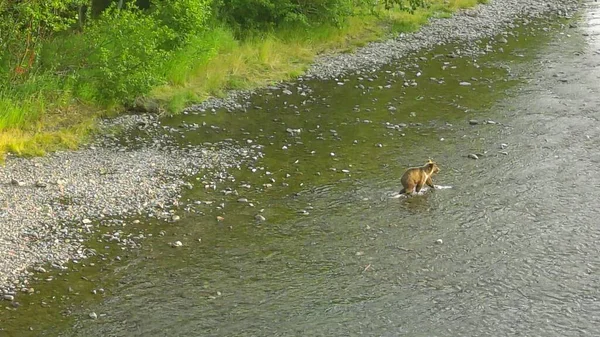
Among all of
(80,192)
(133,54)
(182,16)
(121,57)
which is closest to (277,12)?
(182,16)

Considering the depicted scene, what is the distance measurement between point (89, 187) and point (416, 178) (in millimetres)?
5394

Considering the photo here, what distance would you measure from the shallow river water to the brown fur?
21 cm

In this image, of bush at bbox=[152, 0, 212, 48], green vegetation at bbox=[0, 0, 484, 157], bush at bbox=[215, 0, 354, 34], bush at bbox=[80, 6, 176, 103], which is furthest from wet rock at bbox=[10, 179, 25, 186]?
bush at bbox=[215, 0, 354, 34]

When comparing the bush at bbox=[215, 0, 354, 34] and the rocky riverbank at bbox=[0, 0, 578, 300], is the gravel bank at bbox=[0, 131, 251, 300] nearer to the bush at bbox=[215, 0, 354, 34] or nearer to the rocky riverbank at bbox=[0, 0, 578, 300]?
the rocky riverbank at bbox=[0, 0, 578, 300]

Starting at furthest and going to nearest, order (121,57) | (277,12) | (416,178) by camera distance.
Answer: (277,12), (121,57), (416,178)

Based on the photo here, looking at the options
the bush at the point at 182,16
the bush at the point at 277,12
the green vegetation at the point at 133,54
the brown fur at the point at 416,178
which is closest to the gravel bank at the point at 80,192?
the green vegetation at the point at 133,54

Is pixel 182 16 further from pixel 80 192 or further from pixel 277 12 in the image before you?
pixel 80 192

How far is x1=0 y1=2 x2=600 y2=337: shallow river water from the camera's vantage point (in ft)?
33.0

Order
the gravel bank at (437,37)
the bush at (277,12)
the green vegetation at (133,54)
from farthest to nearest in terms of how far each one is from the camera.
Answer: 1. the bush at (277,12)
2. the gravel bank at (437,37)
3. the green vegetation at (133,54)

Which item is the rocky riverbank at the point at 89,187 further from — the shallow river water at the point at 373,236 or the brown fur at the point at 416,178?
the brown fur at the point at 416,178

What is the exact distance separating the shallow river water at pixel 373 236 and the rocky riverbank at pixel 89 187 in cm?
48

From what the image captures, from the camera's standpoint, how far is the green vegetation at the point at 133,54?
52.5 ft

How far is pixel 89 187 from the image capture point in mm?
13648

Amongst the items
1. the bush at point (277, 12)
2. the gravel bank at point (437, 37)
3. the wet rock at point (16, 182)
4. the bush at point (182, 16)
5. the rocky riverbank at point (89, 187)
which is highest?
the bush at point (182, 16)
